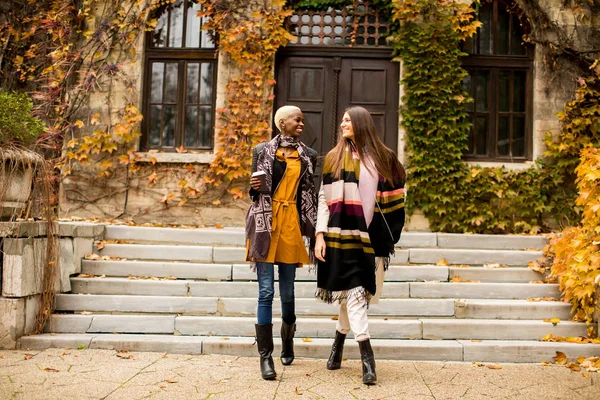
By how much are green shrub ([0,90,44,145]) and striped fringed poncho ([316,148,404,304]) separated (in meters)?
2.65

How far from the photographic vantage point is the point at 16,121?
471cm

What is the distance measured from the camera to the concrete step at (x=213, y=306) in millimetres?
5086

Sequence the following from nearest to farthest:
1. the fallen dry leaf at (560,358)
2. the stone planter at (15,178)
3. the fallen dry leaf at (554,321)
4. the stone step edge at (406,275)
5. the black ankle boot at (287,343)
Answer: the black ankle boot at (287,343)
the fallen dry leaf at (560,358)
the stone planter at (15,178)
the fallen dry leaf at (554,321)
the stone step edge at (406,275)

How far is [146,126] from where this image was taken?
337 inches

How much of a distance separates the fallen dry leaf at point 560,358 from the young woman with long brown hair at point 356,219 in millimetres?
1669

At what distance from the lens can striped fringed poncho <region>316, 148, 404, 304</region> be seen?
3.86 meters

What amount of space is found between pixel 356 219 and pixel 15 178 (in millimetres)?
2875

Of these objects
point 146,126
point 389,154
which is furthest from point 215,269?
point 146,126

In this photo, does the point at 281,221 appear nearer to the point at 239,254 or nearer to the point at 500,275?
the point at 239,254

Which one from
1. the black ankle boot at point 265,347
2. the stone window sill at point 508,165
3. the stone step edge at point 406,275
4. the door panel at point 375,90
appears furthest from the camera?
Answer: the door panel at point 375,90

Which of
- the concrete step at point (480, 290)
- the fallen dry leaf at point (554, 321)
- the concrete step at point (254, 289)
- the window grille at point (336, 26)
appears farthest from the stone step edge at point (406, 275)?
the window grille at point (336, 26)

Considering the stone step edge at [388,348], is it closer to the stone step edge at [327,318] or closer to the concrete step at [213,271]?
the stone step edge at [327,318]

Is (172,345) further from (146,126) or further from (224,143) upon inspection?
(146,126)

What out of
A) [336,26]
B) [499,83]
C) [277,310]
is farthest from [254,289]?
[499,83]
